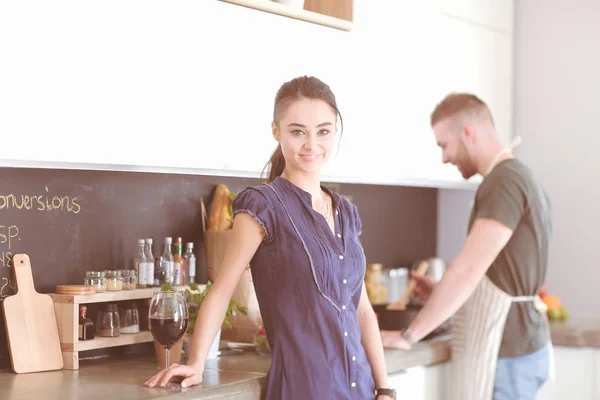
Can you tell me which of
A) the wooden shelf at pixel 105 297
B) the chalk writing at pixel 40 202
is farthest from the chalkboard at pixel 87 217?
the wooden shelf at pixel 105 297

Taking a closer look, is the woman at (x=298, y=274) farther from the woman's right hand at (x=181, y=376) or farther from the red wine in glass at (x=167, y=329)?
the red wine in glass at (x=167, y=329)

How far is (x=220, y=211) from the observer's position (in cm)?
270

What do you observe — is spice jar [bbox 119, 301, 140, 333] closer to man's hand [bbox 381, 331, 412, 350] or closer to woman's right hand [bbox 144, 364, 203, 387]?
woman's right hand [bbox 144, 364, 203, 387]

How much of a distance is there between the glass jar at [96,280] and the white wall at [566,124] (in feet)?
6.78

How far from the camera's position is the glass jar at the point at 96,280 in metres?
2.29

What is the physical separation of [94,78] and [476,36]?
5.73ft

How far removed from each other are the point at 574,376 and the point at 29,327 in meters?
1.83

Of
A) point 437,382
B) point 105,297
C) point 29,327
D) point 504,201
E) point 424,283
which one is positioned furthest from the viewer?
point 424,283

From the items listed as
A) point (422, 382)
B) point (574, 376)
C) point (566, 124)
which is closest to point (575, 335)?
point (574, 376)

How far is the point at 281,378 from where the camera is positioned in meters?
1.98

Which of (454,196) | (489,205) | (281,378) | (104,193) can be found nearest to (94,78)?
(104,193)

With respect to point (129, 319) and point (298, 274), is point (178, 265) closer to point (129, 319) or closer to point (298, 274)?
point (129, 319)

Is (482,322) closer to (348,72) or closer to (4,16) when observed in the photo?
(348,72)

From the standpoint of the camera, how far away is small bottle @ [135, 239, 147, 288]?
96.8 inches
